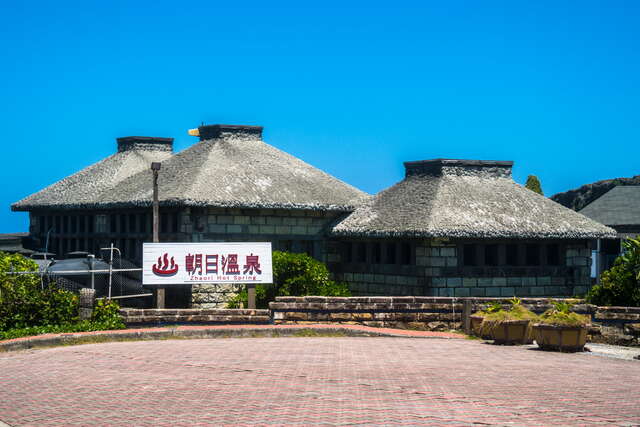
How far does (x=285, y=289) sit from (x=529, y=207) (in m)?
9.53

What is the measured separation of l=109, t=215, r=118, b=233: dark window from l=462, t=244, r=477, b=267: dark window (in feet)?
39.6

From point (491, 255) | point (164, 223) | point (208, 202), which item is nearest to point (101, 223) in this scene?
point (164, 223)

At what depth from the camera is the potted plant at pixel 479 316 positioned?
20.5 metres

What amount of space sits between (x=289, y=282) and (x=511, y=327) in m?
8.66

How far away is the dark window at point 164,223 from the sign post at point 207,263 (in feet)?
25.1

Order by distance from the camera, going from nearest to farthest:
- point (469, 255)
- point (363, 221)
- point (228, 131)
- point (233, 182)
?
point (469, 255)
point (233, 182)
point (363, 221)
point (228, 131)

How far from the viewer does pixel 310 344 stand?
1841cm

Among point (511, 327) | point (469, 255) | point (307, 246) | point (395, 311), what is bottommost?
point (511, 327)

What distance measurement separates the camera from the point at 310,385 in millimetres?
12547

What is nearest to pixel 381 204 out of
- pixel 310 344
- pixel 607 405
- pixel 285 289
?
pixel 285 289

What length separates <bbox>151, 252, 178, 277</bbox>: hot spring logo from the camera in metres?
21.5

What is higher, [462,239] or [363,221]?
[363,221]

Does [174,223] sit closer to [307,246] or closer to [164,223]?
[164,223]

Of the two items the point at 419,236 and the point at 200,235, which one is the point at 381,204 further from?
the point at 200,235
